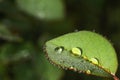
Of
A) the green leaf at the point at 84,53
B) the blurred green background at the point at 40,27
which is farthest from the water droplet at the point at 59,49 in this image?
the blurred green background at the point at 40,27

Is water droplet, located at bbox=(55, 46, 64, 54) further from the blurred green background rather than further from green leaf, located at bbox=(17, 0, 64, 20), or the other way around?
green leaf, located at bbox=(17, 0, 64, 20)

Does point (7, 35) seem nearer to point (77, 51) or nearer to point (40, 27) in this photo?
point (40, 27)

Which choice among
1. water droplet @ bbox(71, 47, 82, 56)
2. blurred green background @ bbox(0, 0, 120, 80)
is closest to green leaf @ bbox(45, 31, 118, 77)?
water droplet @ bbox(71, 47, 82, 56)

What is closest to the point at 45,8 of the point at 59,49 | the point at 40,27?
the point at 40,27

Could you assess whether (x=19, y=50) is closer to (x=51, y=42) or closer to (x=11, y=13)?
(x=11, y=13)

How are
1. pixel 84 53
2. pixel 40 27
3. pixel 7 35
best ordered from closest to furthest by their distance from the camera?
1. pixel 84 53
2. pixel 7 35
3. pixel 40 27

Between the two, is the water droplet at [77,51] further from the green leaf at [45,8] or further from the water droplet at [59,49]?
the green leaf at [45,8]

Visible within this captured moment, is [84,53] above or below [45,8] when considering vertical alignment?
below
